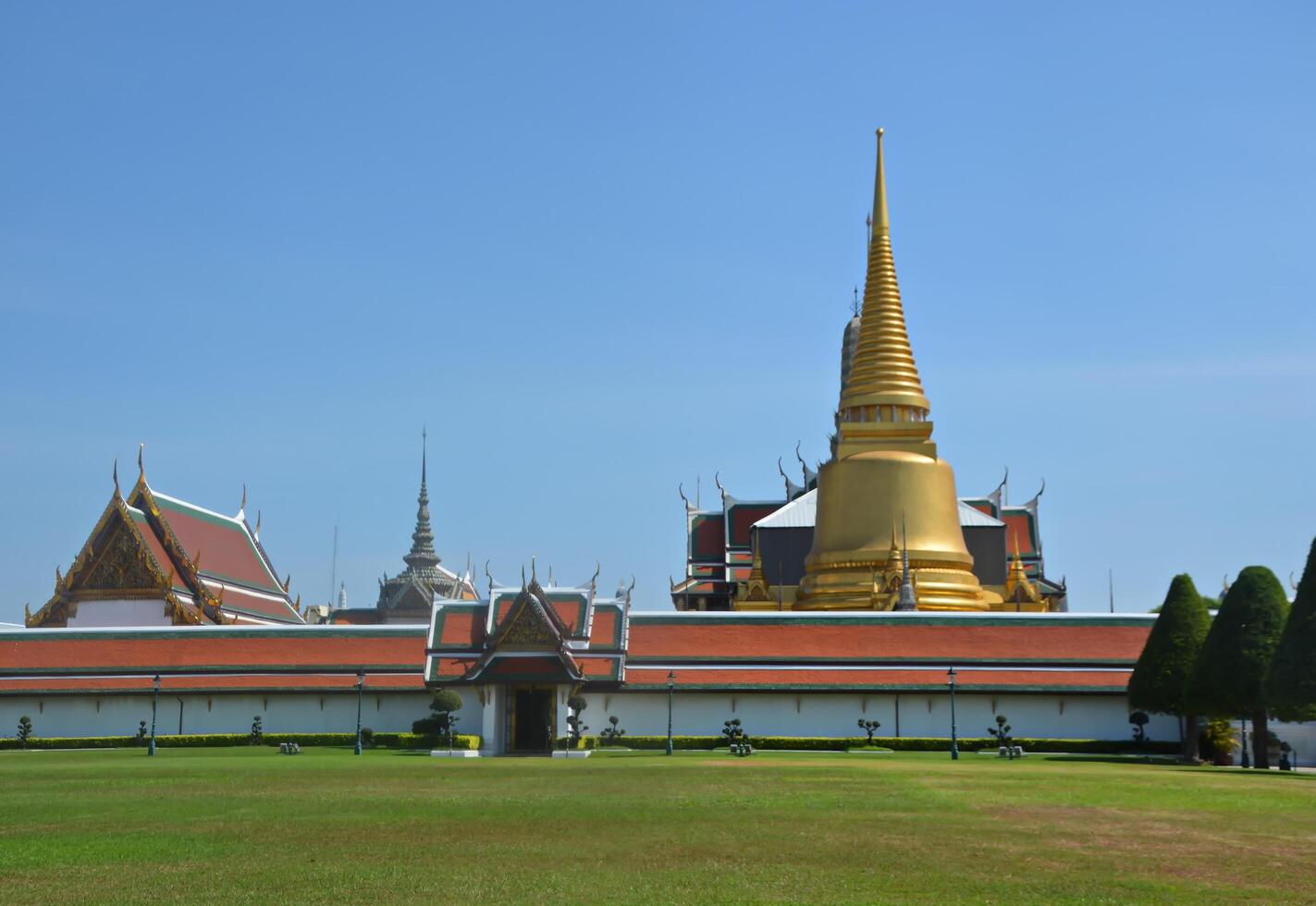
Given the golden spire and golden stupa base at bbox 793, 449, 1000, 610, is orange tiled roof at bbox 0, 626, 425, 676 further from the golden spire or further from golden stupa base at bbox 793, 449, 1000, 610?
the golden spire

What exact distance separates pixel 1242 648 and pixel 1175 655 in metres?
3.82

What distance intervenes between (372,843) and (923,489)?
40.3 m

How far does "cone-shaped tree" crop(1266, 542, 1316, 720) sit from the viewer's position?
91.6ft

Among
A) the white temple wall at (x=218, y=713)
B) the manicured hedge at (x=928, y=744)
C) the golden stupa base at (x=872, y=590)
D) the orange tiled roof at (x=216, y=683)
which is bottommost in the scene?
the manicured hedge at (x=928, y=744)

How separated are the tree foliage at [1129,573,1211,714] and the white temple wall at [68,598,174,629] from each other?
34.9 meters

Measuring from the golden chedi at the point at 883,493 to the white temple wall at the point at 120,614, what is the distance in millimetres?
23514

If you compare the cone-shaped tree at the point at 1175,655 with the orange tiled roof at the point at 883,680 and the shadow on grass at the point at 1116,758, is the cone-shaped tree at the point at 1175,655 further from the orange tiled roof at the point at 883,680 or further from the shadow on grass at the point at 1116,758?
the orange tiled roof at the point at 883,680

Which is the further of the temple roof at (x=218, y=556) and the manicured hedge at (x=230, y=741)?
the temple roof at (x=218, y=556)

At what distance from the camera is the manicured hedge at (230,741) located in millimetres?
39562

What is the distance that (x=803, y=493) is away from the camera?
6731 cm

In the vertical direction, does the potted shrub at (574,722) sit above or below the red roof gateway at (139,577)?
below

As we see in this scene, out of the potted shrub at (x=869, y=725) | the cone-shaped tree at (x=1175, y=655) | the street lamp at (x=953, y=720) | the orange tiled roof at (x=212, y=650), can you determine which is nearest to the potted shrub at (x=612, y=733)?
the orange tiled roof at (x=212, y=650)

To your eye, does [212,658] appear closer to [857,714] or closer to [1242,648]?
[857,714]

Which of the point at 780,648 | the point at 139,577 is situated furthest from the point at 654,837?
the point at 139,577
